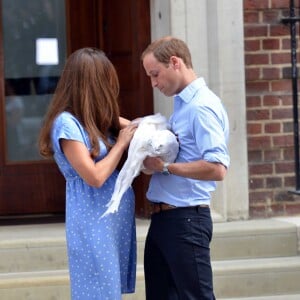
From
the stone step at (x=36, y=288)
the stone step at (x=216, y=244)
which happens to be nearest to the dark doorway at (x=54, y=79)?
the stone step at (x=216, y=244)

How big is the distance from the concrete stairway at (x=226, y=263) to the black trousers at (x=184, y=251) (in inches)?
69.5

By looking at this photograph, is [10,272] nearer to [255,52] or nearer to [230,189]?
[230,189]

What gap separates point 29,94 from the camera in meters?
7.11

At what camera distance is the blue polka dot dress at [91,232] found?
3998 mm

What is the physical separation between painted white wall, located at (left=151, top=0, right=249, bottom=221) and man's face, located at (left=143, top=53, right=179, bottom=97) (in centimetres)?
223

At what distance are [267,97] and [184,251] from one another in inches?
106

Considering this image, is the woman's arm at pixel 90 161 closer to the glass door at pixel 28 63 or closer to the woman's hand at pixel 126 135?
the woman's hand at pixel 126 135

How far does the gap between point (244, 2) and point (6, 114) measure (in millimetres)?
2073

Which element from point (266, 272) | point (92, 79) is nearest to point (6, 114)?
point (266, 272)

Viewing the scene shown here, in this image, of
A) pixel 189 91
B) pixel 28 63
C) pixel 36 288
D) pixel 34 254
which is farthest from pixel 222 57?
pixel 189 91

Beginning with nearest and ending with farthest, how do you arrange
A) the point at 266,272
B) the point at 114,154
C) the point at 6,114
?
the point at 114,154 → the point at 266,272 → the point at 6,114

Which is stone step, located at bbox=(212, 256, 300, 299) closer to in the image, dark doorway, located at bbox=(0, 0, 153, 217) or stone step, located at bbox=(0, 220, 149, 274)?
stone step, located at bbox=(0, 220, 149, 274)

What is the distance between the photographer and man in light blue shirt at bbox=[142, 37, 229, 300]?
151 inches

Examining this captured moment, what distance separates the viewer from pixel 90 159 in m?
3.93
